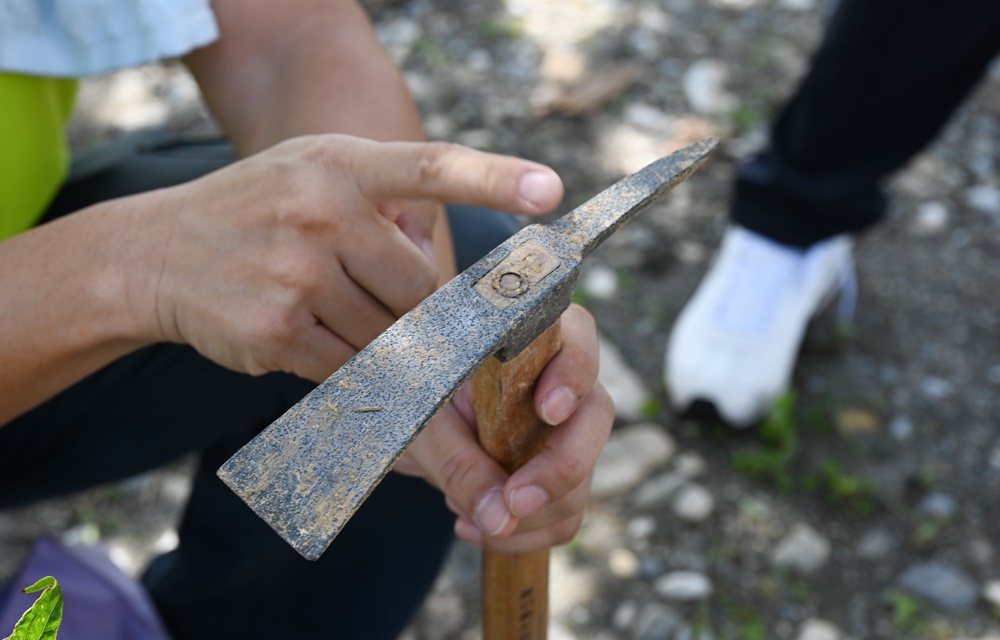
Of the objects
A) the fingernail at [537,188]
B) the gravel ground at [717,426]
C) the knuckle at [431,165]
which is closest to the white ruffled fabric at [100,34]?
the knuckle at [431,165]

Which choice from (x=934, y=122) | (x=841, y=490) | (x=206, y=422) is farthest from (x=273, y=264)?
(x=934, y=122)

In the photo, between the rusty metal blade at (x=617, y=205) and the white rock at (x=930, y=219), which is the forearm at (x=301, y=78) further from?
the white rock at (x=930, y=219)

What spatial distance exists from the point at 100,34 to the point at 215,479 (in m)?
0.86

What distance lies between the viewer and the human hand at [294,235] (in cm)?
116

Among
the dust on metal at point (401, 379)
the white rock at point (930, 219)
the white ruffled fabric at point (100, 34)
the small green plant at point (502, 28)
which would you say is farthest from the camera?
the small green plant at point (502, 28)

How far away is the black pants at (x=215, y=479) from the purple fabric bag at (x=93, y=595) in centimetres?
9

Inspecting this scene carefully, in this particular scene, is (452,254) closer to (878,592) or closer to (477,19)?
(878,592)

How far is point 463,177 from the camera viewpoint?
1153mm

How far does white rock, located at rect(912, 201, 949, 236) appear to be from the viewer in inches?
120

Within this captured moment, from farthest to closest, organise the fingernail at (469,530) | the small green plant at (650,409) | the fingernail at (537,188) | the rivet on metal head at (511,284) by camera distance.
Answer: the small green plant at (650,409)
the fingernail at (469,530)
the fingernail at (537,188)
the rivet on metal head at (511,284)

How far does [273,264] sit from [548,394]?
0.41 metres

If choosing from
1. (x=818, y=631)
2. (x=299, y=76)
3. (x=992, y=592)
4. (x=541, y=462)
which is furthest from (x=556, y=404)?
(x=992, y=592)

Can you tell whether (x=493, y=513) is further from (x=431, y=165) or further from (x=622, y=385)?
(x=622, y=385)

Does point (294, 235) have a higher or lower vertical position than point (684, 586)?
higher
